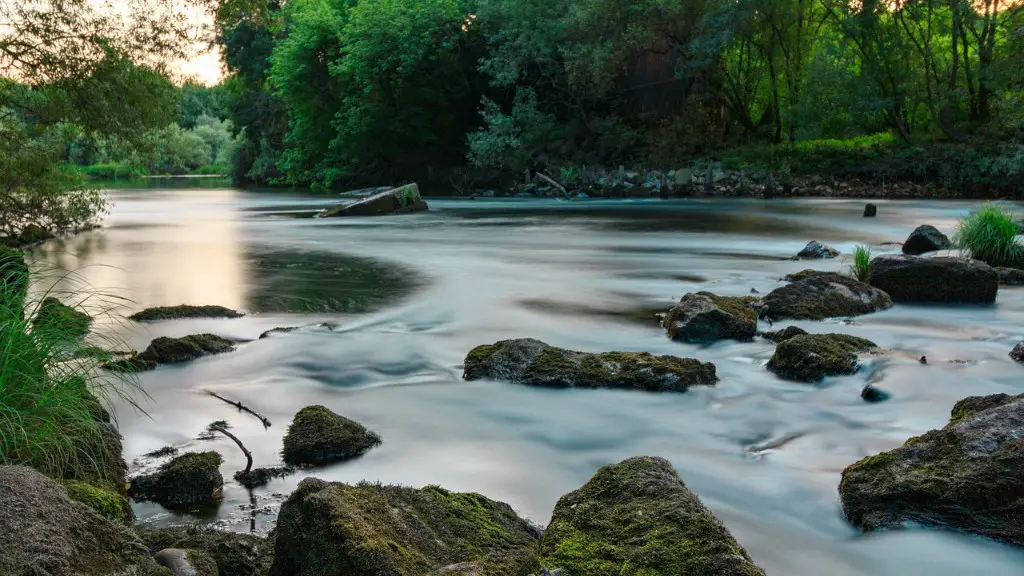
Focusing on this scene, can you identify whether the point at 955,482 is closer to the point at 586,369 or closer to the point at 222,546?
the point at 586,369

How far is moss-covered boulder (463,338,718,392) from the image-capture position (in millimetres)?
7059

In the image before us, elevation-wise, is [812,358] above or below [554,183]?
below

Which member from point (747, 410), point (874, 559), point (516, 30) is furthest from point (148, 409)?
point (516, 30)

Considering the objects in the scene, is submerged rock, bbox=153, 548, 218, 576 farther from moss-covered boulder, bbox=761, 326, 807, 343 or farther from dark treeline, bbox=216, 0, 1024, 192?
dark treeline, bbox=216, 0, 1024, 192

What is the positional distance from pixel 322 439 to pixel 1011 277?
1060 centimetres

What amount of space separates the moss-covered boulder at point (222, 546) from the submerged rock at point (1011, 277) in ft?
37.8

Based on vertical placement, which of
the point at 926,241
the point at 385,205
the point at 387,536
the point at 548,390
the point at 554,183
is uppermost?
the point at 554,183

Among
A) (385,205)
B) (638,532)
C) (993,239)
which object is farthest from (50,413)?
(385,205)

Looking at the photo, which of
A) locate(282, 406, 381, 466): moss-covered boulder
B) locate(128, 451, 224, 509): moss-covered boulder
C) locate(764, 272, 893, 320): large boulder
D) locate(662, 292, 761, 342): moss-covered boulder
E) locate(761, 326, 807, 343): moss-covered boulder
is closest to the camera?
locate(128, 451, 224, 509): moss-covered boulder

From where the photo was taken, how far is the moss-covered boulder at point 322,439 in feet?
17.6

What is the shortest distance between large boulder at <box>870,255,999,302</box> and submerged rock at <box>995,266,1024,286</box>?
1.48 metres

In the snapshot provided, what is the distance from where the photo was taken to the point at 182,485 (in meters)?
4.71

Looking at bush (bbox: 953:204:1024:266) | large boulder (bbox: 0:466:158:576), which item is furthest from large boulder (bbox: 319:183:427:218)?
large boulder (bbox: 0:466:158:576)

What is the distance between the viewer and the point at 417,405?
22.8ft
